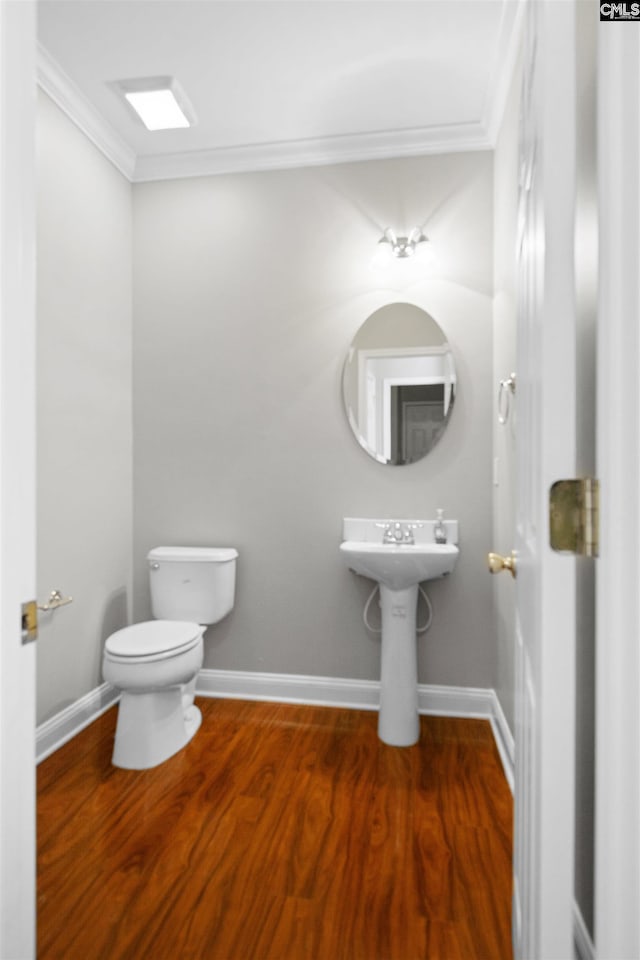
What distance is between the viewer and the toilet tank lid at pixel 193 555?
101 inches

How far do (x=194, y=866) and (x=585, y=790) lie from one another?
114 centimetres

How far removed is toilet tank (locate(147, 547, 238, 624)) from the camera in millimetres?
2559

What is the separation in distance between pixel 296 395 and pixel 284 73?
1286mm

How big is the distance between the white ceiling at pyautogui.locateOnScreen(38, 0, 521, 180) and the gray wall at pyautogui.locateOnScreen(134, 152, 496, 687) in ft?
0.37

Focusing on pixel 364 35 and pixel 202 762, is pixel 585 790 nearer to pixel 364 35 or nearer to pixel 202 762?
pixel 202 762

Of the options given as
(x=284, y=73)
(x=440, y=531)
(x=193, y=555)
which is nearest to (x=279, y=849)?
(x=193, y=555)

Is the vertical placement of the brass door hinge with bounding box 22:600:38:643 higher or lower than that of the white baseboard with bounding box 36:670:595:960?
higher

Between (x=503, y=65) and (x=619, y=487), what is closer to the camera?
(x=619, y=487)

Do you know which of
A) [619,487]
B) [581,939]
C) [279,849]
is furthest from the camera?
[279,849]

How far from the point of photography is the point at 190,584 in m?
2.57

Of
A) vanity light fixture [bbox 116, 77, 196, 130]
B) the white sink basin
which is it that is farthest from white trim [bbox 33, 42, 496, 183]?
the white sink basin

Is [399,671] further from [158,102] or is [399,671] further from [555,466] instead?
[158,102]

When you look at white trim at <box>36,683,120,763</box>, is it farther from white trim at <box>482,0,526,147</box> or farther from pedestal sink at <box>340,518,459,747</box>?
white trim at <box>482,0,526,147</box>

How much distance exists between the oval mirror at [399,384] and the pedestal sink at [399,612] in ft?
1.67
